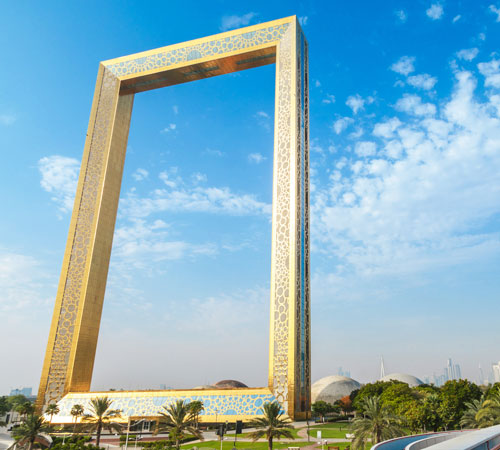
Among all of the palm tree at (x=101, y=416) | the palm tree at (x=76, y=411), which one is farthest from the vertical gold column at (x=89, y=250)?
the palm tree at (x=101, y=416)

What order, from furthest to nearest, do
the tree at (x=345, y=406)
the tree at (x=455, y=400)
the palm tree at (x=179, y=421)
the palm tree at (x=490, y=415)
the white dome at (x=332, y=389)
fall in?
the white dome at (x=332, y=389) → the tree at (x=345, y=406) → the tree at (x=455, y=400) → the palm tree at (x=490, y=415) → the palm tree at (x=179, y=421)

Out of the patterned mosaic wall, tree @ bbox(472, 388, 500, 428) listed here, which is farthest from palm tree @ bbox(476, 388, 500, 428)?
the patterned mosaic wall

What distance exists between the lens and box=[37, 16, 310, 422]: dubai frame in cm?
2083

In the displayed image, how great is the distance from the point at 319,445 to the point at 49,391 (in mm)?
14237

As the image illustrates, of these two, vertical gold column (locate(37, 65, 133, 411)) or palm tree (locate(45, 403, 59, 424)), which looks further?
vertical gold column (locate(37, 65, 133, 411))

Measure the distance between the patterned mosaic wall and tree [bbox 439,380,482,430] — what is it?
13.6 metres

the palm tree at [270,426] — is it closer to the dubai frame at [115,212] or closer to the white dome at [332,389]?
the dubai frame at [115,212]

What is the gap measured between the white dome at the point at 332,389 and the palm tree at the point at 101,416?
45054 mm

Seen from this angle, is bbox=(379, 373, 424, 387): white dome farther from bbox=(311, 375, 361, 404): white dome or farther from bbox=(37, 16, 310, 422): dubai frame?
bbox=(37, 16, 310, 422): dubai frame

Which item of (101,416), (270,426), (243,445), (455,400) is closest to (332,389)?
(455,400)

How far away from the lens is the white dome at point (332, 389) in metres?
60.6

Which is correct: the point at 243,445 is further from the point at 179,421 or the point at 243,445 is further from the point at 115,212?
the point at 115,212

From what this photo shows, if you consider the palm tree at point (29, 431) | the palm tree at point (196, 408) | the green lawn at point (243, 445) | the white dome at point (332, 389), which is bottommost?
the green lawn at point (243, 445)

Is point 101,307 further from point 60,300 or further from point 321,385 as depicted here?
point 321,385
